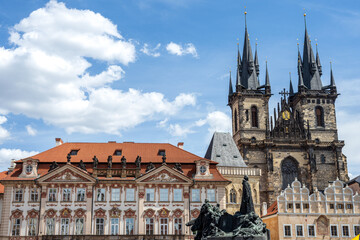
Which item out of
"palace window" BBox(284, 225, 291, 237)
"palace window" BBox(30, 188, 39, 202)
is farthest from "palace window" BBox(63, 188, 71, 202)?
"palace window" BBox(284, 225, 291, 237)

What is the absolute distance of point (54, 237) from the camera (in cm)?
4525

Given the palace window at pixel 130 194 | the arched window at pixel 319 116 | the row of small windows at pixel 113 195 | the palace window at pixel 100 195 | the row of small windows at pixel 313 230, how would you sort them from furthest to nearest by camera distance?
the arched window at pixel 319 116
the row of small windows at pixel 313 230
the palace window at pixel 130 194
the palace window at pixel 100 195
the row of small windows at pixel 113 195

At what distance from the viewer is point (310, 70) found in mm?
87812

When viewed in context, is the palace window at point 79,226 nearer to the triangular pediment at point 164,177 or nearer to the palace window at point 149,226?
the palace window at point 149,226

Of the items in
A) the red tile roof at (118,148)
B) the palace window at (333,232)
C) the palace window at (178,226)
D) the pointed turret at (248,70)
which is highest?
the pointed turret at (248,70)

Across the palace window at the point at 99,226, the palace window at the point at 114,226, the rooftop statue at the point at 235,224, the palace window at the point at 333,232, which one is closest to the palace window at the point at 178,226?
the palace window at the point at 114,226

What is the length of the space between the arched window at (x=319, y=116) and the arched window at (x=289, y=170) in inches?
380

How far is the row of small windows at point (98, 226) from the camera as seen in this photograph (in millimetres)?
46031

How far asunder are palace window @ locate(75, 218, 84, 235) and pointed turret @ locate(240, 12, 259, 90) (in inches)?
1866

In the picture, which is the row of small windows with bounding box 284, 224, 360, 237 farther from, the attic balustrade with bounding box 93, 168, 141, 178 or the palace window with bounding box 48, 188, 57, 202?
A: the palace window with bounding box 48, 188, 57, 202

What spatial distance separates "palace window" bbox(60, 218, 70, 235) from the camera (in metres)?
46.0

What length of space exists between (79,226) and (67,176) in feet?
17.4

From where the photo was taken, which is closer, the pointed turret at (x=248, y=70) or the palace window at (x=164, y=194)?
the palace window at (x=164, y=194)

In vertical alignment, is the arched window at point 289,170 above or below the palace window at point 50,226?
above
